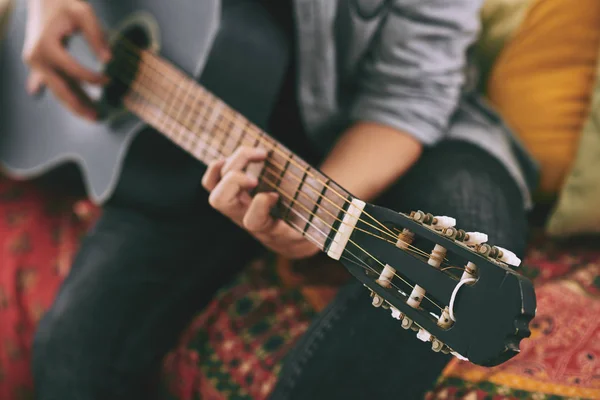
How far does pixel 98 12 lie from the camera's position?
3.16 feet

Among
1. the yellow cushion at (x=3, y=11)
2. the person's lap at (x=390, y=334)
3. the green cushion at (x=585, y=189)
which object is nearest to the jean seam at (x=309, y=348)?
the person's lap at (x=390, y=334)

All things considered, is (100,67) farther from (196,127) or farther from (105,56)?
(196,127)

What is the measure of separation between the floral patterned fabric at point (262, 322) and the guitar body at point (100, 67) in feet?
0.49

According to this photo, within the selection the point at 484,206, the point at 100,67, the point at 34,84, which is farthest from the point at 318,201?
the point at 34,84

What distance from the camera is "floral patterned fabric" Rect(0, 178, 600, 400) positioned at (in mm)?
641

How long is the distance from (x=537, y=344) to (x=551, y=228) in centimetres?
25

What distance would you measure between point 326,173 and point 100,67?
0.52m

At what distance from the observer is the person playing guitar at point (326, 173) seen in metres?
0.59

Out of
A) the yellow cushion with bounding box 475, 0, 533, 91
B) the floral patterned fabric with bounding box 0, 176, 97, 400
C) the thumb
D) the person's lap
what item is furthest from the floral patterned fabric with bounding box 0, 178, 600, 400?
the yellow cushion with bounding box 475, 0, 533, 91

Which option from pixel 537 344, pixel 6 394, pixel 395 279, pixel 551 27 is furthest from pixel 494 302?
pixel 6 394

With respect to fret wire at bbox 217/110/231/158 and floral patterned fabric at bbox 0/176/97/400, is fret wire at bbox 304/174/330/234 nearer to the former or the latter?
fret wire at bbox 217/110/231/158

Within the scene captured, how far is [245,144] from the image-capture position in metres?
0.60

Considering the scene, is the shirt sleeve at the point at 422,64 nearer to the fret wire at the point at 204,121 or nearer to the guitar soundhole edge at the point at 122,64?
the fret wire at the point at 204,121

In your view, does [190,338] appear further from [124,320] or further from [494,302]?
[494,302]
